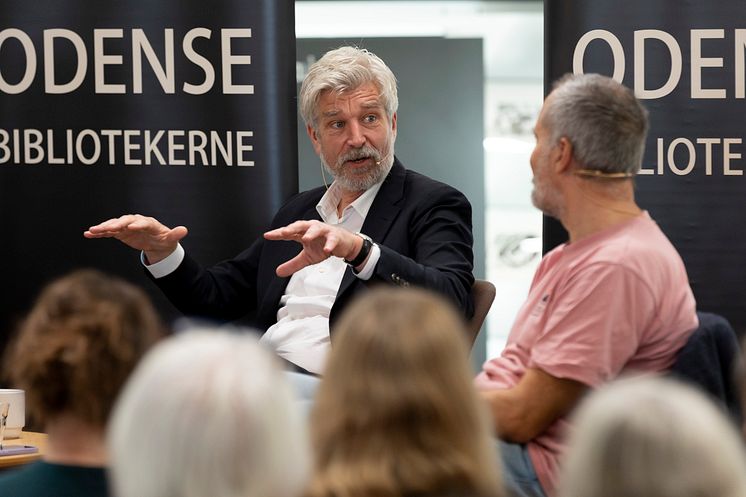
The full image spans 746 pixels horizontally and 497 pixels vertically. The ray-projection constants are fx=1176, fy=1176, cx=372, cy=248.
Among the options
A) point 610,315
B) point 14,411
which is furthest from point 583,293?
point 14,411

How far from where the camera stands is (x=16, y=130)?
14.3 feet

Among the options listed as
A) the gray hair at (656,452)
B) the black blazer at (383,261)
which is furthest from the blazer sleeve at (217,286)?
the gray hair at (656,452)

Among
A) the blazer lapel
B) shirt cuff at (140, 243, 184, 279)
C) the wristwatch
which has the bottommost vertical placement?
shirt cuff at (140, 243, 184, 279)

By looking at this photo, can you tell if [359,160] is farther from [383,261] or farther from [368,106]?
[383,261]

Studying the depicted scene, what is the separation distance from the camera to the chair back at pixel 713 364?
259cm

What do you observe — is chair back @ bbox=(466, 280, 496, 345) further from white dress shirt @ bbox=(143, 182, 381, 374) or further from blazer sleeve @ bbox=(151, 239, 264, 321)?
blazer sleeve @ bbox=(151, 239, 264, 321)

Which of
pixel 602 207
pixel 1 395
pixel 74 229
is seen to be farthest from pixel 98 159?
pixel 602 207

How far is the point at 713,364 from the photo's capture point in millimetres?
2598

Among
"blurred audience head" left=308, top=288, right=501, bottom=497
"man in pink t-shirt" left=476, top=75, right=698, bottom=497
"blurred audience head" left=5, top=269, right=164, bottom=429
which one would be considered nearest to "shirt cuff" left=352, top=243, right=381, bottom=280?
"man in pink t-shirt" left=476, top=75, right=698, bottom=497

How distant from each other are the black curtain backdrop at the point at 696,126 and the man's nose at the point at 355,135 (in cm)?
82

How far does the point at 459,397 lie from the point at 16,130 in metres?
3.24

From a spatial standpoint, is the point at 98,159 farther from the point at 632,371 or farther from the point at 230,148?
the point at 632,371

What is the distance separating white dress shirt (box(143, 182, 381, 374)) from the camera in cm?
377

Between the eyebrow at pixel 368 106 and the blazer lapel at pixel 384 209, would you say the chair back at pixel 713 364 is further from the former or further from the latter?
the eyebrow at pixel 368 106
